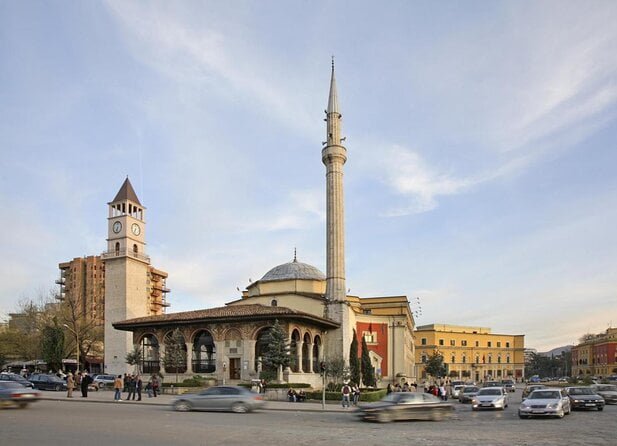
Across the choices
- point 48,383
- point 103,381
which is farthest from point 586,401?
point 103,381

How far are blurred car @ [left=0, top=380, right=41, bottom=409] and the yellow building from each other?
3312 inches

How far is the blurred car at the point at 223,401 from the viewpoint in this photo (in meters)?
23.1

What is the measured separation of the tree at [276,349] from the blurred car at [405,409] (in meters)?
19.6

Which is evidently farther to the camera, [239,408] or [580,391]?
[580,391]

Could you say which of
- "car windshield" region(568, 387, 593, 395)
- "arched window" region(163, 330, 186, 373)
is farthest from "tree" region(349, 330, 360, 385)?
"car windshield" region(568, 387, 593, 395)

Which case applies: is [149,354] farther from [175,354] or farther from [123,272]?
[123,272]

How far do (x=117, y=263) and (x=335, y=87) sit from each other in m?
30.4

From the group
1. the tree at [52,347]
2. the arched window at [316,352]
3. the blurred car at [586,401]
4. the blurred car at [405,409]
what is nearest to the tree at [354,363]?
the arched window at [316,352]

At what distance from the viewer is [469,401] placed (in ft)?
120

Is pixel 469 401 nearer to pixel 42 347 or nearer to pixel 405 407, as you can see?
pixel 405 407

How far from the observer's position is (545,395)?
21516 mm

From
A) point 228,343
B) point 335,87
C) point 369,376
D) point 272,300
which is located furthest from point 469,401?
point 335,87

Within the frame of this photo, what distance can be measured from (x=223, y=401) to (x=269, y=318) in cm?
1895

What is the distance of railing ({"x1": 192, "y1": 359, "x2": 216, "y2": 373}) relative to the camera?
45531 mm
